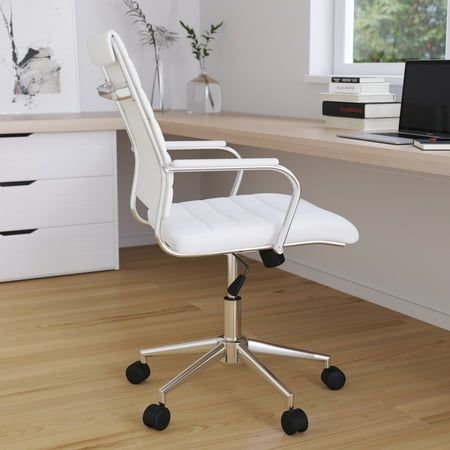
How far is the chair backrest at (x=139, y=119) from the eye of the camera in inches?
80.4

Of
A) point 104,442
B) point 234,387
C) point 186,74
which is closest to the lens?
point 104,442

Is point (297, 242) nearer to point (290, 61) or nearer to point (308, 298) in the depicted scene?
point (308, 298)

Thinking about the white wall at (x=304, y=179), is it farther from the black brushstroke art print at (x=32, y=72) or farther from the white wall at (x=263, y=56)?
the black brushstroke art print at (x=32, y=72)

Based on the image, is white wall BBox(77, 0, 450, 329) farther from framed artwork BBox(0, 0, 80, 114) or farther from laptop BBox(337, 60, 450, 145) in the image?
laptop BBox(337, 60, 450, 145)

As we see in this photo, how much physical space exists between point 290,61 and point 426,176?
1090 mm

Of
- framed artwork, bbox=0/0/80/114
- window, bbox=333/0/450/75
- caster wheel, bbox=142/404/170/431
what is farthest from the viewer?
framed artwork, bbox=0/0/80/114

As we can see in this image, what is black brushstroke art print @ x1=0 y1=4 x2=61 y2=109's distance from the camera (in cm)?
404

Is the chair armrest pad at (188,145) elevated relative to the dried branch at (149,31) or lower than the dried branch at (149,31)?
lower

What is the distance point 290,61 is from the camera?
3.81 metres

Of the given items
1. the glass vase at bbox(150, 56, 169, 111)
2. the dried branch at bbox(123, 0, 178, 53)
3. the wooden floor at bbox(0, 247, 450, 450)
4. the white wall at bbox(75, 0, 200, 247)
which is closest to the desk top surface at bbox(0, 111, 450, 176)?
the glass vase at bbox(150, 56, 169, 111)

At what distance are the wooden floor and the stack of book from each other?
745 millimetres

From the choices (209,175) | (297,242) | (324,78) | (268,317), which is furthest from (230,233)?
(209,175)

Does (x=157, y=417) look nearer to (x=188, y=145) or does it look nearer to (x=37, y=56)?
(x=188, y=145)

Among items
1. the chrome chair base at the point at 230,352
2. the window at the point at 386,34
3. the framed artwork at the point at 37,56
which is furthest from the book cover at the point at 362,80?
the framed artwork at the point at 37,56
